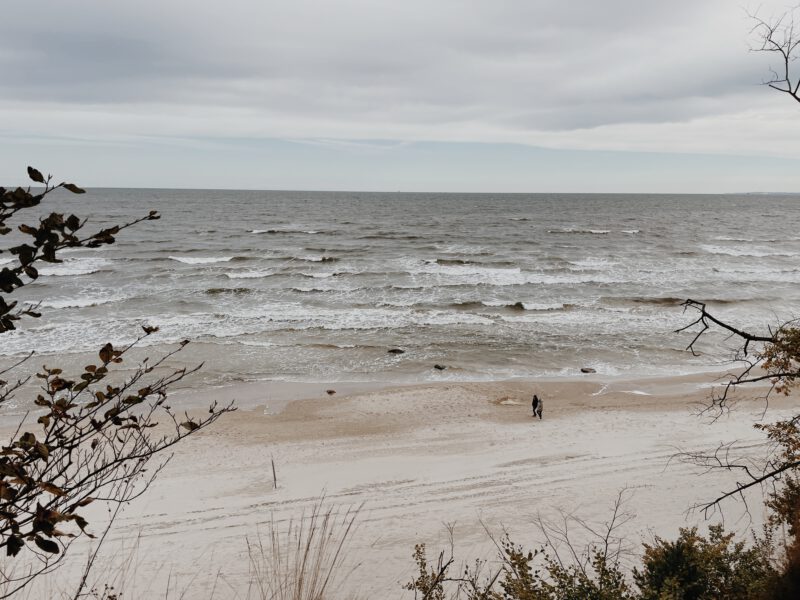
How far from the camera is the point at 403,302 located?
2956 centimetres

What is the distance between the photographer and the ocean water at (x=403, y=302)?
68.9 ft

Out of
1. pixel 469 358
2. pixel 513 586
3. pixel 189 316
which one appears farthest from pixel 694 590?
pixel 189 316

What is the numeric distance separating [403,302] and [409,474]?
17.9 m

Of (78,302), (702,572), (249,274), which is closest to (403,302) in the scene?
(249,274)

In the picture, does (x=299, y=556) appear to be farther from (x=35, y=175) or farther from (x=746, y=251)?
(x=746, y=251)

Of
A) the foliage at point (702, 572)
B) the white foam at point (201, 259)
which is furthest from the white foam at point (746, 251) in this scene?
the foliage at point (702, 572)

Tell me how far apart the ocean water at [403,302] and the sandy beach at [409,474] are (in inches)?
119

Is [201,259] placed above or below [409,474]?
above

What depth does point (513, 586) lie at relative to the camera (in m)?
5.62

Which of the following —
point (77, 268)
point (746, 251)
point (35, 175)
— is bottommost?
point (77, 268)

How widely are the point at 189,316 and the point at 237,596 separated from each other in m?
20.4

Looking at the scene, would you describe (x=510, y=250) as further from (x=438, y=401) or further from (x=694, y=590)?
(x=694, y=590)

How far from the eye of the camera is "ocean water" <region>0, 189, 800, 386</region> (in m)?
21.0

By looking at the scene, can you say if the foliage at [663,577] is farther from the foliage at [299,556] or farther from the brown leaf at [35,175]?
the brown leaf at [35,175]
